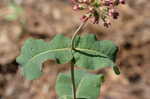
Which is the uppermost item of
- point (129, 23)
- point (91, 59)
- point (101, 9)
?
point (101, 9)

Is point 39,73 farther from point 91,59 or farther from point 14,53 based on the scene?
point 14,53

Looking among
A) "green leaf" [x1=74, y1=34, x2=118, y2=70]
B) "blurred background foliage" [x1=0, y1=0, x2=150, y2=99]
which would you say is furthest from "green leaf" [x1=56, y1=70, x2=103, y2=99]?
"blurred background foliage" [x1=0, y1=0, x2=150, y2=99]

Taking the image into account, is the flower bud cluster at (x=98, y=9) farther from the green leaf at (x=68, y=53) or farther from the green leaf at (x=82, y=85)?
the green leaf at (x=82, y=85)

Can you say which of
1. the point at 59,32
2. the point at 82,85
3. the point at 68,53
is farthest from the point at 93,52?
the point at 59,32

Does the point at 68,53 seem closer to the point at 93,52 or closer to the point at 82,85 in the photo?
the point at 93,52

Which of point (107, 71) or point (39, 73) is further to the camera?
point (107, 71)

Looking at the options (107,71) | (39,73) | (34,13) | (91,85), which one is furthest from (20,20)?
(39,73)

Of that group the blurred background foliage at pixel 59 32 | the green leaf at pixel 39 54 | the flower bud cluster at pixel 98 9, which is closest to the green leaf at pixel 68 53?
the green leaf at pixel 39 54

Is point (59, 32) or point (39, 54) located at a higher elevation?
point (39, 54)
